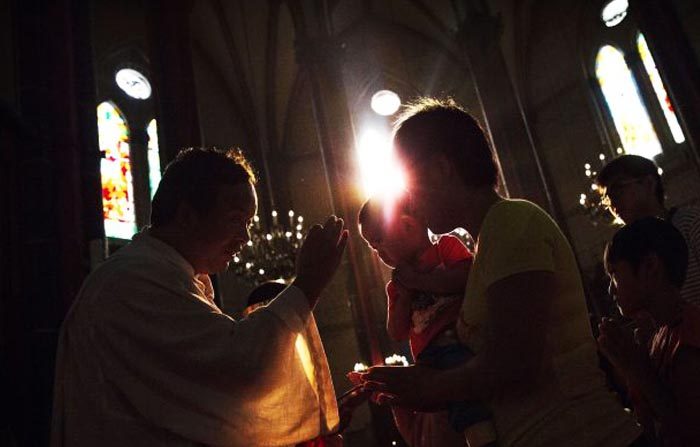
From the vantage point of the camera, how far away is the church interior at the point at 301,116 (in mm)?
4523

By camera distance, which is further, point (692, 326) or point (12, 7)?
point (12, 7)

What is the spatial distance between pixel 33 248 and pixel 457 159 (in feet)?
13.9

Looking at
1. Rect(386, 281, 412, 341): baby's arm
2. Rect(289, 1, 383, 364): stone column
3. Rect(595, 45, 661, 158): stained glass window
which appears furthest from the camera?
Rect(595, 45, 661, 158): stained glass window

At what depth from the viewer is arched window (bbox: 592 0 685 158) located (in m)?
12.1

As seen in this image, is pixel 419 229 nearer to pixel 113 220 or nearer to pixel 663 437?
pixel 663 437

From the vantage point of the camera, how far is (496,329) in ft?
3.18

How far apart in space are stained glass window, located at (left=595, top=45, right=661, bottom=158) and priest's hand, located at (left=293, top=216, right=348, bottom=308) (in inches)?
499

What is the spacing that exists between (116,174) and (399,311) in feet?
36.0

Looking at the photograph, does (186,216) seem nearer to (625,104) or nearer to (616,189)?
(616,189)

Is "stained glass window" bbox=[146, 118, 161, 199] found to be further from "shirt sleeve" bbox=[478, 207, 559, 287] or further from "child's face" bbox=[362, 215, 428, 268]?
"shirt sleeve" bbox=[478, 207, 559, 287]

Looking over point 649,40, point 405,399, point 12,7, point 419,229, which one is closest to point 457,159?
point 405,399

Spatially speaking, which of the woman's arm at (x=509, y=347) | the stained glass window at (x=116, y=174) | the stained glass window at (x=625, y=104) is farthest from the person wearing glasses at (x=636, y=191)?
the stained glass window at (x=625, y=104)

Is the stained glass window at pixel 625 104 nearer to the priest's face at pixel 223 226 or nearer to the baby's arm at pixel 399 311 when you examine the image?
the baby's arm at pixel 399 311


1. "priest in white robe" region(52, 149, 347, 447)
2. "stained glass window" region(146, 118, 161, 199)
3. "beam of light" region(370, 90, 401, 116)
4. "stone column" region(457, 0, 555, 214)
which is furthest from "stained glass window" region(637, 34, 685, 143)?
"priest in white robe" region(52, 149, 347, 447)
